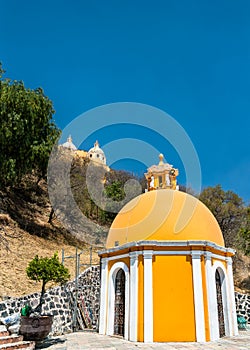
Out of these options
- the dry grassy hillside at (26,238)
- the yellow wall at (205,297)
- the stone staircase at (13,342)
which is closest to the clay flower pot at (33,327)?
the stone staircase at (13,342)

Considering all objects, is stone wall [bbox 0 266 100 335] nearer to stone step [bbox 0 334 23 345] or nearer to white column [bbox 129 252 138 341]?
stone step [bbox 0 334 23 345]

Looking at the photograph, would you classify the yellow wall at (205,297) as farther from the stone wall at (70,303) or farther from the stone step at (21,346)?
the stone wall at (70,303)

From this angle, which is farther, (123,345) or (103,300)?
(103,300)

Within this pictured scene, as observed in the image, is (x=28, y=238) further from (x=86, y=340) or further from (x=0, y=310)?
(x=86, y=340)

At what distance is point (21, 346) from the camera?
26.0 feet

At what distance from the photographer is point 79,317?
12.8 m

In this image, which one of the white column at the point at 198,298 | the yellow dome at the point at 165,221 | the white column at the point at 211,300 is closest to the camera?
the white column at the point at 198,298

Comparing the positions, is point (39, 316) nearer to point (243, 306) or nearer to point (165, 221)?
point (165, 221)

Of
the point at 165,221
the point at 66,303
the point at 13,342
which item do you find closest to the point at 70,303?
the point at 66,303

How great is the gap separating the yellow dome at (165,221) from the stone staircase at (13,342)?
455cm

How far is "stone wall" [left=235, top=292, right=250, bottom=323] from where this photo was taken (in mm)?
14648

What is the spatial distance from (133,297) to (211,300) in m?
2.53

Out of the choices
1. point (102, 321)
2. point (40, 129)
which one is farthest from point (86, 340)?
point (40, 129)

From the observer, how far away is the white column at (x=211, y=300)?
9562mm
